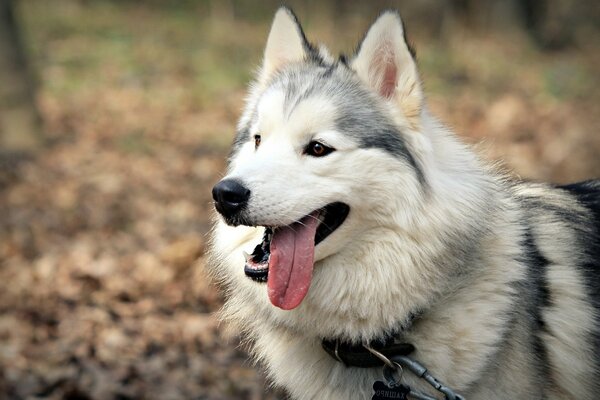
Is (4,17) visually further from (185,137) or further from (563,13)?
(563,13)

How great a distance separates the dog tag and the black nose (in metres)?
0.93

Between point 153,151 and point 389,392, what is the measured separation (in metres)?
8.16

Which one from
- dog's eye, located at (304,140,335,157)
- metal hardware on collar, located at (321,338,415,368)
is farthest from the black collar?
dog's eye, located at (304,140,335,157)

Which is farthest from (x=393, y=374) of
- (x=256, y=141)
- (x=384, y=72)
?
(x=384, y=72)

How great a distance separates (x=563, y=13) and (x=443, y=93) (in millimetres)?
6121

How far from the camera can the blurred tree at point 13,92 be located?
9312 mm

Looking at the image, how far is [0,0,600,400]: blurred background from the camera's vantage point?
4.70 m

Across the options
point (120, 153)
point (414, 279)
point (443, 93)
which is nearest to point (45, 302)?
point (414, 279)

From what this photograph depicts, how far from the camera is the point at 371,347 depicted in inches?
111

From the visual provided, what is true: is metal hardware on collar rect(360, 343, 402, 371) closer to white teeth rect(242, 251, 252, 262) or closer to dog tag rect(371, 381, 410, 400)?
dog tag rect(371, 381, 410, 400)

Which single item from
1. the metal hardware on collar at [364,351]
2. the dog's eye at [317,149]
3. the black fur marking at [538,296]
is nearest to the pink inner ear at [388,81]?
the dog's eye at [317,149]

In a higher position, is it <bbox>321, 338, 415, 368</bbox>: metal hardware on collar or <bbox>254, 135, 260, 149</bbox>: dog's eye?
<bbox>254, 135, 260, 149</bbox>: dog's eye

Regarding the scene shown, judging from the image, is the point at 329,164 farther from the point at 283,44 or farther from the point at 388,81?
the point at 283,44

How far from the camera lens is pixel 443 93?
11617mm
